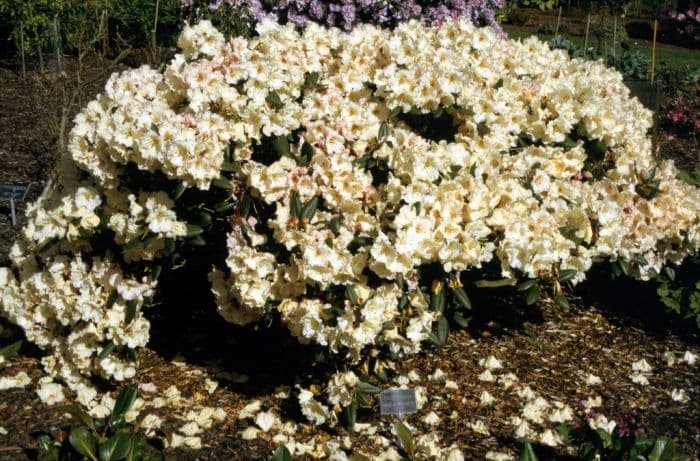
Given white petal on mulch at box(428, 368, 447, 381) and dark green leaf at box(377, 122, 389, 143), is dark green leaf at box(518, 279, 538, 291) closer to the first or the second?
white petal on mulch at box(428, 368, 447, 381)

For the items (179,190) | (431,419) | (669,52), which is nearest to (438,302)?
(431,419)

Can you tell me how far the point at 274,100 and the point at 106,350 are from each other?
3.91 feet

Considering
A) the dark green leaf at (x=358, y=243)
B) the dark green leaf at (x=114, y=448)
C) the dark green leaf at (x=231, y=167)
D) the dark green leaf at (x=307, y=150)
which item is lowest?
the dark green leaf at (x=114, y=448)

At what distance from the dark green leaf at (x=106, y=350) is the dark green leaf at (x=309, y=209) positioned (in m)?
0.99

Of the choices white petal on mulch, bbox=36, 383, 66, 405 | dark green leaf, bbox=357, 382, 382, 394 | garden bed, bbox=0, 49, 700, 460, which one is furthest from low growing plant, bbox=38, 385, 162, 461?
dark green leaf, bbox=357, 382, 382, 394

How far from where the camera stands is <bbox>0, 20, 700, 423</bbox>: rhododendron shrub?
120 inches

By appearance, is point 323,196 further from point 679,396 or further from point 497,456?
point 679,396

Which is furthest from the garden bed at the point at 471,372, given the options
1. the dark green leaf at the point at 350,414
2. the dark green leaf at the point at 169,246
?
the dark green leaf at the point at 169,246

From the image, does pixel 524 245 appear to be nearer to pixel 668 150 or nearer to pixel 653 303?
pixel 653 303

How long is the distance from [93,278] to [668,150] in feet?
19.1

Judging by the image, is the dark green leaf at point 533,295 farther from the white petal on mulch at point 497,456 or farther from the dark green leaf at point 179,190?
the dark green leaf at point 179,190

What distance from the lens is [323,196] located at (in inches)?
122

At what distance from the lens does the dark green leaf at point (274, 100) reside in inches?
123

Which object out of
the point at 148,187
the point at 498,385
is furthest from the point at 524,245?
the point at 148,187
